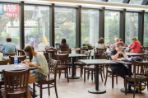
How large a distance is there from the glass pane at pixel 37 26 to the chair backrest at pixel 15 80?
576 cm

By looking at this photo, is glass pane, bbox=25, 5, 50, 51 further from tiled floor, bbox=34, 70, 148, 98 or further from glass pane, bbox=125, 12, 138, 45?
glass pane, bbox=125, 12, 138, 45

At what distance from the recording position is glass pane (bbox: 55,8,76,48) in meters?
10.4

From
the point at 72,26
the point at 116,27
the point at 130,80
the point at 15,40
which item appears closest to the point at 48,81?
the point at 130,80

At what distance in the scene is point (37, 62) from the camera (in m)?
4.83

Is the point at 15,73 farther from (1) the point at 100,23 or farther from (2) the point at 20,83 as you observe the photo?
(1) the point at 100,23

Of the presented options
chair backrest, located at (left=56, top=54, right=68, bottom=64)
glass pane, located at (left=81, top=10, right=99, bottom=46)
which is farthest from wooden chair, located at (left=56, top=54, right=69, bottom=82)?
glass pane, located at (left=81, top=10, right=99, bottom=46)

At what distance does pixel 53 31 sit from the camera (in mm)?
10180

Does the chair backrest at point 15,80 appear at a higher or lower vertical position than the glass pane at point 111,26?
lower

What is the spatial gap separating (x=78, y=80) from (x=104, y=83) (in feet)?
2.75

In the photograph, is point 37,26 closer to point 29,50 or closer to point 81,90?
point 81,90

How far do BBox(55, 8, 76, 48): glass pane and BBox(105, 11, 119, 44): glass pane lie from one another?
1723 mm

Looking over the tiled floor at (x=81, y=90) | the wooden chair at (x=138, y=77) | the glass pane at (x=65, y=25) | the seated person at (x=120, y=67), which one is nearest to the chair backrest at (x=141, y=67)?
the wooden chair at (x=138, y=77)

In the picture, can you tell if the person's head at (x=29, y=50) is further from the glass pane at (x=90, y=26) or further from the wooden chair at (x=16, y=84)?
the glass pane at (x=90, y=26)

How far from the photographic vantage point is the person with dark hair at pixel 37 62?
4.74 metres
